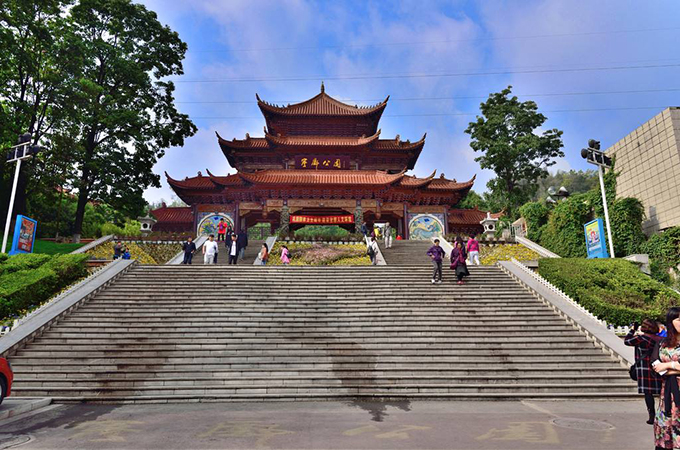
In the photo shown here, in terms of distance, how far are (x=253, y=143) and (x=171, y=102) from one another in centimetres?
638

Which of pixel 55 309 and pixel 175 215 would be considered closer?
pixel 55 309

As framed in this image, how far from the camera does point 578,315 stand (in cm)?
1021

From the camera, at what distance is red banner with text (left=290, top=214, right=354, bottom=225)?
26.3m

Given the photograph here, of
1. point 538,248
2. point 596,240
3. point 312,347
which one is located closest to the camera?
point 312,347

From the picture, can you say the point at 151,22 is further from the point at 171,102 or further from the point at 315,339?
the point at 315,339

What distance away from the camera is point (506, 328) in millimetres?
9797

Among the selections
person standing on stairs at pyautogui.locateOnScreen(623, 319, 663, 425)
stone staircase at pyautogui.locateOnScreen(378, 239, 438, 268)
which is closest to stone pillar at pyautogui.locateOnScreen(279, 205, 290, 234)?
stone staircase at pyautogui.locateOnScreen(378, 239, 438, 268)

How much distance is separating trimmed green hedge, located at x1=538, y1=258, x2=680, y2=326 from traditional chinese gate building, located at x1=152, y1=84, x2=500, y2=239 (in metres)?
13.3

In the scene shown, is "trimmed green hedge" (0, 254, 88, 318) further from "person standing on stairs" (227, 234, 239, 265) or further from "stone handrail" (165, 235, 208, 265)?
"person standing on stairs" (227, 234, 239, 265)

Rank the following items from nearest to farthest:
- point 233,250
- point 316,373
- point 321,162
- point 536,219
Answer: point 316,373 < point 233,250 < point 536,219 < point 321,162

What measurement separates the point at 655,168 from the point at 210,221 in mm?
22913

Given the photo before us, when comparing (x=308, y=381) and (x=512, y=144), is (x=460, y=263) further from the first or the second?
(x=512, y=144)

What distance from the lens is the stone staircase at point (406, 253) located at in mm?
17884

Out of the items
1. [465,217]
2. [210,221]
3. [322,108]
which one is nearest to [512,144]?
[465,217]
